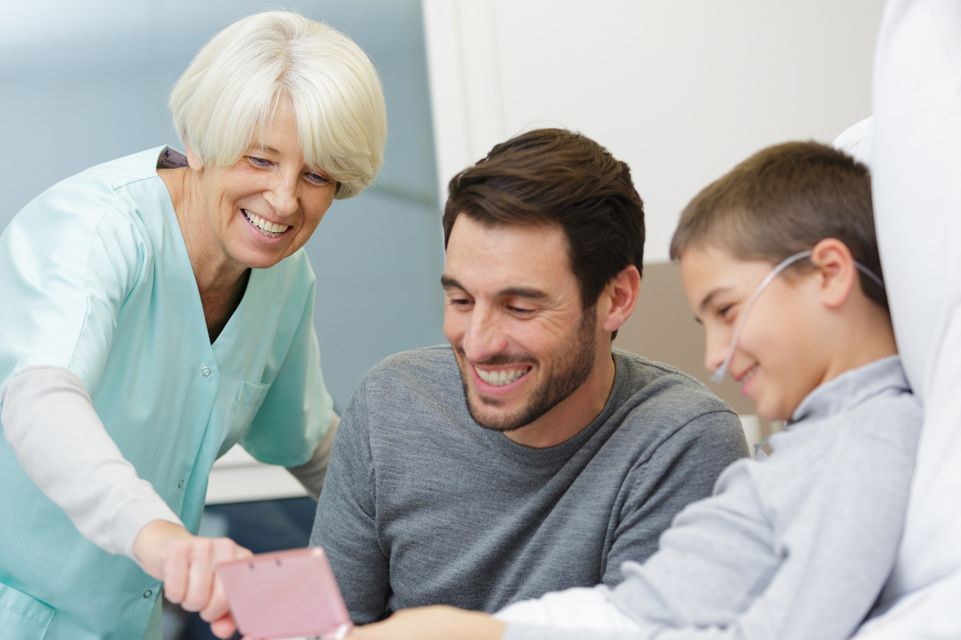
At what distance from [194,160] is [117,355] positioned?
0.27 m

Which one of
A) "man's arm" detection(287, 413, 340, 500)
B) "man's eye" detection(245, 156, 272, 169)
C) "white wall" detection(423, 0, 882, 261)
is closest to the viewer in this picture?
"man's eye" detection(245, 156, 272, 169)

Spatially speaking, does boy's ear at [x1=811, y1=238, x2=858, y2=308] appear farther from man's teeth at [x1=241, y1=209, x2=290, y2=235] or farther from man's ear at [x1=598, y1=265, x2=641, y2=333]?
man's teeth at [x1=241, y1=209, x2=290, y2=235]

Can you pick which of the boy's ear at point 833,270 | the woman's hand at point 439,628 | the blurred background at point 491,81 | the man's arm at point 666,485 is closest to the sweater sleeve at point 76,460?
the woman's hand at point 439,628

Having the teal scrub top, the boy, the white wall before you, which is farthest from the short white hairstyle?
the white wall

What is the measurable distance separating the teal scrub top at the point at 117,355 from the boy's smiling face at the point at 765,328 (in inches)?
25.7

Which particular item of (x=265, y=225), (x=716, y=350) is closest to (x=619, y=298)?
(x=716, y=350)

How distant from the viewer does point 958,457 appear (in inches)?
33.5

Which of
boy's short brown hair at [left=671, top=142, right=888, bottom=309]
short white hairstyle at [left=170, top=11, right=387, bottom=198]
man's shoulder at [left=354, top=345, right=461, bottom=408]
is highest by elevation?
short white hairstyle at [left=170, top=11, right=387, bottom=198]

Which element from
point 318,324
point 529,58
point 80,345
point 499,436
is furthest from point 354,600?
point 529,58

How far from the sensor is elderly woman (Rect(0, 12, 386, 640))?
4.26ft

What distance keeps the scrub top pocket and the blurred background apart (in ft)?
3.08

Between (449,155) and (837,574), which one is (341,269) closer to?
(449,155)

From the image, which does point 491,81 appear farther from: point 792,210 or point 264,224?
point 792,210

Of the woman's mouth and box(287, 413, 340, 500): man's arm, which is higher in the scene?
the woman's mouth
